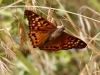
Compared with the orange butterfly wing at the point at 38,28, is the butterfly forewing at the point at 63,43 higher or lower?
lower

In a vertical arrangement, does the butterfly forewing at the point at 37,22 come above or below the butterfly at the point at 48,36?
above

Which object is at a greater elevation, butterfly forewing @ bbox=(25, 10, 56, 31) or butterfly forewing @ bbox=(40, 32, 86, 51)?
butterfly forewing @ bbox=(25, 10, 56, 31)

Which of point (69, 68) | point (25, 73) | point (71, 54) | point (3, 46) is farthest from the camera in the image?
point (69, 68)

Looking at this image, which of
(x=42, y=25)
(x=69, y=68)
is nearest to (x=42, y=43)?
(x=42, y=25)

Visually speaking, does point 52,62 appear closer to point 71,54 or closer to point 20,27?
point 71,54
